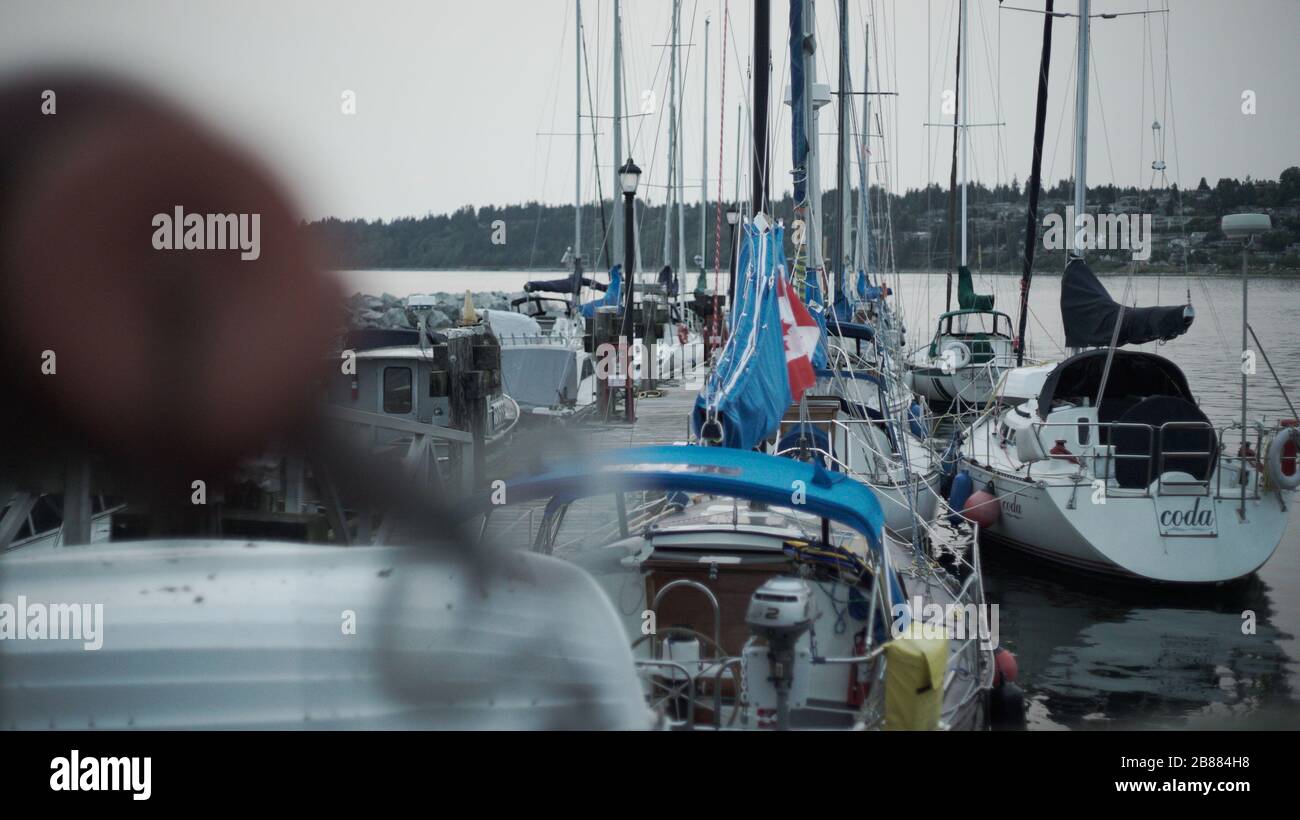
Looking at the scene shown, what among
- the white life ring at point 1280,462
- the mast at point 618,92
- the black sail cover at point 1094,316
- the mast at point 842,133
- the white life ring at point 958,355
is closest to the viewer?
the white life ring at point 1280,462

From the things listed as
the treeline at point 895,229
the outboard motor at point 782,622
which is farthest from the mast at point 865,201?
the outboard motor at point 782,622

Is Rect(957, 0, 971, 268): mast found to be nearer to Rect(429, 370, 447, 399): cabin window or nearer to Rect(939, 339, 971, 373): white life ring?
Rect(939, 339, 971, 373): white life ring

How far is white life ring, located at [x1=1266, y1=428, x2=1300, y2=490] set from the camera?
39.8 feet

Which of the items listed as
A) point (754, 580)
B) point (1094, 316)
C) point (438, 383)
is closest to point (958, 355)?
point (1094, 316)

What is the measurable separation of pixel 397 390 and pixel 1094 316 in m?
9.57

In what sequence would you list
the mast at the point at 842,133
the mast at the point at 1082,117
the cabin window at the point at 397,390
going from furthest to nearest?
the mast at the point at 842,133, the mast at the point at 1082,117, the cabin window at the point at 397,390

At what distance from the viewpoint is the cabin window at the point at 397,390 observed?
1368 centimetres

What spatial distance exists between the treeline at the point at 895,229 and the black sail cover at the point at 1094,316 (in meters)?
1.25

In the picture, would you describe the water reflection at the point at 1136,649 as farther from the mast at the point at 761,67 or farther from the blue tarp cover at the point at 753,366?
the mast at the point at 761,67

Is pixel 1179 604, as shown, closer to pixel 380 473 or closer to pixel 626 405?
pixel 626 405

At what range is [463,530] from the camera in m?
2.13

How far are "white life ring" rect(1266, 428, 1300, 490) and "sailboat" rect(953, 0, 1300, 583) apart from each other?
15 millimetres

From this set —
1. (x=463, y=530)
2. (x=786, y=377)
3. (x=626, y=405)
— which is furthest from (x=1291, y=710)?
(x=626, y=405)
